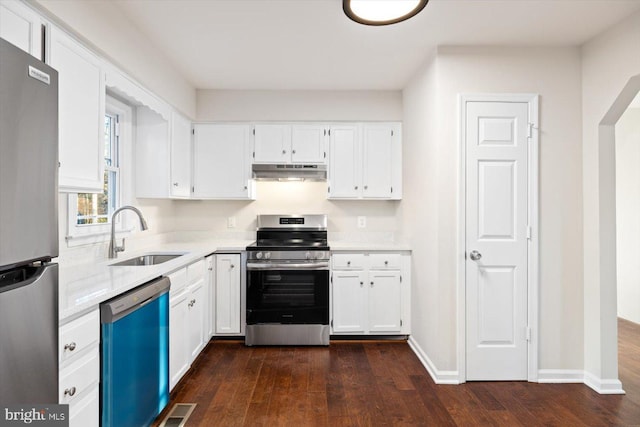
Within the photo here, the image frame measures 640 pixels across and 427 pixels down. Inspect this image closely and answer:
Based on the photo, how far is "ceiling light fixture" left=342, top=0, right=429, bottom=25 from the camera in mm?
2139

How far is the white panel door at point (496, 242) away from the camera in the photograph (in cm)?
288

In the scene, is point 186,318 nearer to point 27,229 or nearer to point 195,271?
point 195,271

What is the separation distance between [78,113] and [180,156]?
1.68 metres

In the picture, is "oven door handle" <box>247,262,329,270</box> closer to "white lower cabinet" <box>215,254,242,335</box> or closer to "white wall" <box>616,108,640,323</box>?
"white lower cabinet" <box>215,254,242,335</box>

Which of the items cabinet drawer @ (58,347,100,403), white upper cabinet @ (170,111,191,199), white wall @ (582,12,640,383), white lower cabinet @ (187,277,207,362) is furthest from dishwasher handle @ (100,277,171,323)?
white wall @ (582,12,640,383)

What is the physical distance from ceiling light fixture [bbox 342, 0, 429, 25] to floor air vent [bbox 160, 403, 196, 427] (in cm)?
268

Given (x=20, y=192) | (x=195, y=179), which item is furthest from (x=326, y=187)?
(x=20, y=192)

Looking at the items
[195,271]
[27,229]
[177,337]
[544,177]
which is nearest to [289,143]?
[195,271]

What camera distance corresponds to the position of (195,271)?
9.91 feet

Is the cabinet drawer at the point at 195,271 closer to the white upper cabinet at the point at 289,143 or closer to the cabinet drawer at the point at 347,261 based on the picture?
the cabinet drawer at the point at 347,261

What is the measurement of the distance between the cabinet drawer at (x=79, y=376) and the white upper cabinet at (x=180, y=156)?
6.63 ft

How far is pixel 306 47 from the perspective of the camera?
2969 mm

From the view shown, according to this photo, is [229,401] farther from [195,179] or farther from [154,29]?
[154,29]

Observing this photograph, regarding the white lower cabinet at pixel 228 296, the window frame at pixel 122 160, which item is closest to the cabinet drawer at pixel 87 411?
the window frame at pixel 122 160
